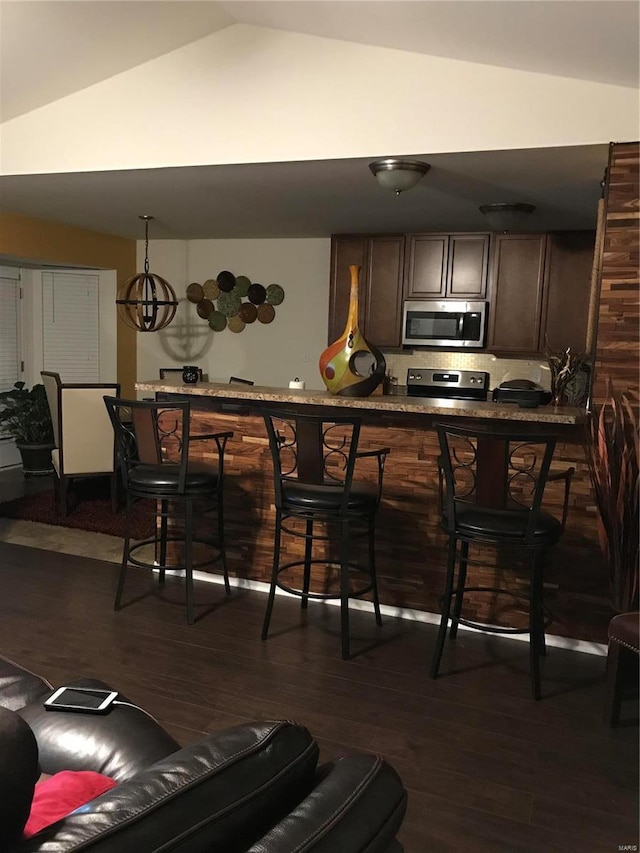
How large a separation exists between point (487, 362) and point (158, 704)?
4.37 metres

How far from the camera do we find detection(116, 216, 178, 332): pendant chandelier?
5.85 m

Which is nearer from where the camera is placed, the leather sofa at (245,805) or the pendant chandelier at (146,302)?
the leather sofa at (245,805)

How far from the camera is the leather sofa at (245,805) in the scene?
897 mm

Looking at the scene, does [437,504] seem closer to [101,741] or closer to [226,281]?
[101,741]

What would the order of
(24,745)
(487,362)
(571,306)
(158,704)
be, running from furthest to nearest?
1. (487,362)
2. (571,306)
3. (158,704)
4. (24,745)

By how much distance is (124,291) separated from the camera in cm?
639

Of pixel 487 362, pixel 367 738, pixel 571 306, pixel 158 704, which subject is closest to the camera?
pixel 367 738

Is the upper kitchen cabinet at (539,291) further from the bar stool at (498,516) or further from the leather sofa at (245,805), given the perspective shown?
the leather sofa at (245,805)

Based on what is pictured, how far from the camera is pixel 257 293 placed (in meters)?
6.81

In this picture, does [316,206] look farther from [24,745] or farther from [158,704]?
[24,745]

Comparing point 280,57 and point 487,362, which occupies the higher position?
point 280,57

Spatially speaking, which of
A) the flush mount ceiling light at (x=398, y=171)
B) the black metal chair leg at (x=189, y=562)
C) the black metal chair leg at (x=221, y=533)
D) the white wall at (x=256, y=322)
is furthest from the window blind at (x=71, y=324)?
the flush mount ceiling light at (x=398, y=171)

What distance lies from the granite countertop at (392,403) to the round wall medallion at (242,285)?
2.99 meters

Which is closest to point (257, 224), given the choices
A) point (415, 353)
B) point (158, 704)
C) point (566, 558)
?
point (415, 353)
